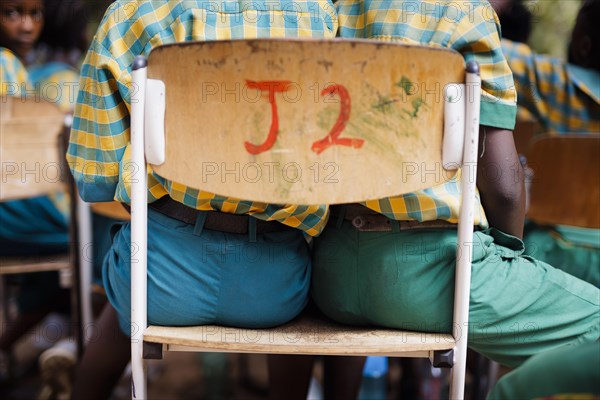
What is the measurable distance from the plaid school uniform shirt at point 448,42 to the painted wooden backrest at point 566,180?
0.75 m

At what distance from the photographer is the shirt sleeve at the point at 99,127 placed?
1.17 meters

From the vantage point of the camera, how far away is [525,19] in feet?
9.21

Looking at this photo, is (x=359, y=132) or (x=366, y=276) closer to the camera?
(x=359, y=132)

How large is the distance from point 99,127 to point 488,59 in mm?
683

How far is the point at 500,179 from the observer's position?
1180 mm

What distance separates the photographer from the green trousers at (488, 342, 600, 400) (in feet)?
2.10

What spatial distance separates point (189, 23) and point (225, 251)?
394mm

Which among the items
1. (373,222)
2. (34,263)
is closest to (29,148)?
(34,263)

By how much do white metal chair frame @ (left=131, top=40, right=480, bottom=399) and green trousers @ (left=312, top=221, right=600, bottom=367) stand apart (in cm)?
4

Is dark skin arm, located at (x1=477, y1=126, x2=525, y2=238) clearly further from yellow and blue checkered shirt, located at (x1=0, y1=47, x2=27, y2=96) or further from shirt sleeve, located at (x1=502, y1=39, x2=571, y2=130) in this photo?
yellow and blue checkered shirt, located at (x1=0, y1=47, x2=27, y2=96)

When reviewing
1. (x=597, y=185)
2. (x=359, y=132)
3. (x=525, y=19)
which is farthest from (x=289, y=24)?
(x=525, y=19)

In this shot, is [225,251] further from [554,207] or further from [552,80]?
[552,80]

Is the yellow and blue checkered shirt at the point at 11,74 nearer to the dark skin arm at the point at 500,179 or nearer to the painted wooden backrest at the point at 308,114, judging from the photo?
the painted wooden backrest at the point at 308,114

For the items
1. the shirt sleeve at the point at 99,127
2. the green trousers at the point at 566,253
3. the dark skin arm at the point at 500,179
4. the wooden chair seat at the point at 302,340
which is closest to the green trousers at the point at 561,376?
the wooden chair seat at the point at 302,340
